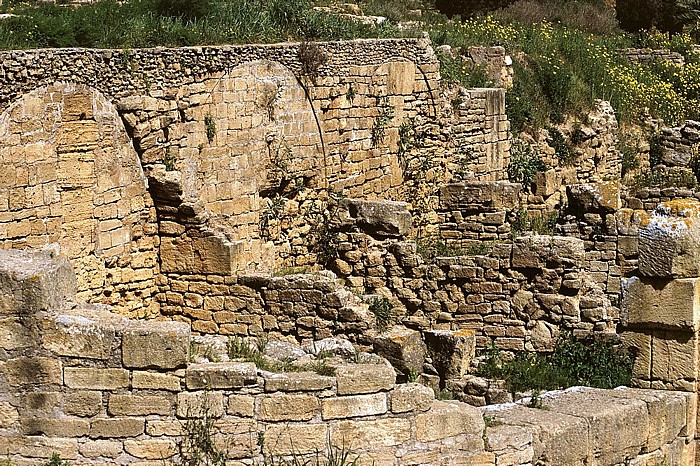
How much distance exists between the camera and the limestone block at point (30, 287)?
7352 millimetres

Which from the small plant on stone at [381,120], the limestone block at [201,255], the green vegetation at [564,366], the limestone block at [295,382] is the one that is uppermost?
the small plant on stone at [381,120]

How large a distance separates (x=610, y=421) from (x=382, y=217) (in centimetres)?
662

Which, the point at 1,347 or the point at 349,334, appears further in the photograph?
the point at 349,334

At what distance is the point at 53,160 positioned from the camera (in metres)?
12.3

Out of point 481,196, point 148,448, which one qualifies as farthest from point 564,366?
point 148,448

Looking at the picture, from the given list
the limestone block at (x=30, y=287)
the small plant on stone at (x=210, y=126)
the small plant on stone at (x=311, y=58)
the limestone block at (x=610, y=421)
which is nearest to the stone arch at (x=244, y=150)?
the small plant on stone at (x=210, y=126)

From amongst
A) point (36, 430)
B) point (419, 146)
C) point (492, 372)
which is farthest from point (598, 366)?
point (419, 146)

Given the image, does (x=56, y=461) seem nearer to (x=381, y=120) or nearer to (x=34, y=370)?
(x=34, y=370)

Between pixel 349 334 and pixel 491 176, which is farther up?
pixel 491 176

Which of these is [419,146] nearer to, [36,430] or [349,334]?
[349,334]

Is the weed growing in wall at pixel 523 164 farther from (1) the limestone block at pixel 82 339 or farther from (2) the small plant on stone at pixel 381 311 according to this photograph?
(1) the limestone block at pixel 82 339

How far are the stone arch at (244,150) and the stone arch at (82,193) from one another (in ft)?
1.61

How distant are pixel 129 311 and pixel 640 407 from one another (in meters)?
6.24

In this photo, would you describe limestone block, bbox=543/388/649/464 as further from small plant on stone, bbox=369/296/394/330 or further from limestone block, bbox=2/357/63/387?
small plant on stone, bbox=369/296/394/330
